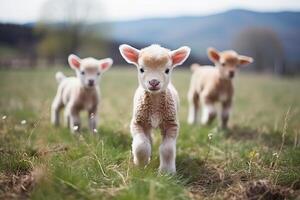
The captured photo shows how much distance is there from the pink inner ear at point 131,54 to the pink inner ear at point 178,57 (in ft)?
1.39

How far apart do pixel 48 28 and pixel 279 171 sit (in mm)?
21116

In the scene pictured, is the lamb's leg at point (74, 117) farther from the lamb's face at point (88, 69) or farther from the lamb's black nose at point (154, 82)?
the lamb's black nose at point (154, 82)

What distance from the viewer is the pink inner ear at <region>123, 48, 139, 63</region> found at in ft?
15.2

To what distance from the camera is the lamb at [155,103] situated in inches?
171

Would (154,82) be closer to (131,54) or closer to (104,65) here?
(131,54)

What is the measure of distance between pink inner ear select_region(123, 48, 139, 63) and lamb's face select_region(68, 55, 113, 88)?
204 centimetres

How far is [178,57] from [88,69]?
2366mm

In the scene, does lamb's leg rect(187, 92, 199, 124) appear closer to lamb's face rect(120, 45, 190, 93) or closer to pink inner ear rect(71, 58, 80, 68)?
pink inner ear rect(71, 58, 80, 68)

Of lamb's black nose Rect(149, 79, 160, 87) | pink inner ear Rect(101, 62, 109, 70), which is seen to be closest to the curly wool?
lamb's black nose Rect(149, 79, 160, 87)

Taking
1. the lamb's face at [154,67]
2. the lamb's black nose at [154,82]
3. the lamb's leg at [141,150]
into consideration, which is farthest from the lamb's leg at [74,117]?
the lamb's black nose at [154,82]

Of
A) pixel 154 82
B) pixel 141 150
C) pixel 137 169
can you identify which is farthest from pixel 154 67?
pixel 137 169

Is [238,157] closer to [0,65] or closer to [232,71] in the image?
[232,71]

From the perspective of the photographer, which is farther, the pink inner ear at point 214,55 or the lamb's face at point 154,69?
the pink inner ear at point 214,55

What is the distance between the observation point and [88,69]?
6.64 meters
